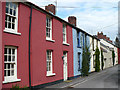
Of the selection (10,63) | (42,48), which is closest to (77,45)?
(42,48)

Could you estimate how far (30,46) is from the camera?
11.4m

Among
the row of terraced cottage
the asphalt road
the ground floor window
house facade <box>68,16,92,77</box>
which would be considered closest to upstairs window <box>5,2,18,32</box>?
the row of terraced cottage

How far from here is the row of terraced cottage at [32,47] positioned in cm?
959

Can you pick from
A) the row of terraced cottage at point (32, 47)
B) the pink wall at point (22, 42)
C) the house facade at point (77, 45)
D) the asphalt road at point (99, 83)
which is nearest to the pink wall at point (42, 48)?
the row of terraced cottage at point (32, 47)

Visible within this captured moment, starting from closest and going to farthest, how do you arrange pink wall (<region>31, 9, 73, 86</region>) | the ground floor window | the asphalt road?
the ground floor window → pink wall (<region>31, 9, 73, 86</region>) → the asphalt road

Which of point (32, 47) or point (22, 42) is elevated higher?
point (22, 42)

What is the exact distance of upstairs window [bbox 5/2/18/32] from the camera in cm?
985

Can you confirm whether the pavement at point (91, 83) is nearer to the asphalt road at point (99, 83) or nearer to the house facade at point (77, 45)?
the asphalt road at point (99, 83)

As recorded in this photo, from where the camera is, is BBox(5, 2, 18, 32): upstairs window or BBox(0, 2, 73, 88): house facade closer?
BBox(0, 2, 73, 88): house facade

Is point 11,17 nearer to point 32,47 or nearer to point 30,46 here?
point 30,46

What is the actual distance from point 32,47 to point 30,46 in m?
0.22

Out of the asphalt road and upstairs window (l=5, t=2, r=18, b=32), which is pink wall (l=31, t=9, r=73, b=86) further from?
the asphalt road

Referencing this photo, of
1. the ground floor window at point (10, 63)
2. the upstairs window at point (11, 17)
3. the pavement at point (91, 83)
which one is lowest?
the pavement at point (91, 83)

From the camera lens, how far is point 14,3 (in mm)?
10352
